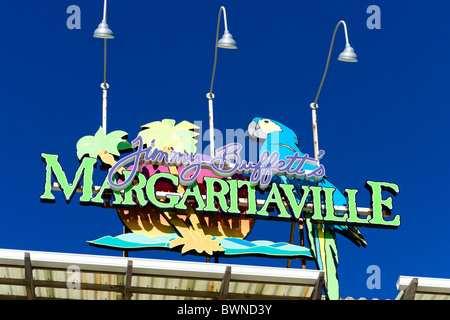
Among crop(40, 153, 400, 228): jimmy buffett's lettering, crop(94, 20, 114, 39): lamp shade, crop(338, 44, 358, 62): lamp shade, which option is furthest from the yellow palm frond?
crop(338, 44, 358, 62): lamp shade

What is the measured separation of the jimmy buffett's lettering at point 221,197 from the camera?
2614 cm

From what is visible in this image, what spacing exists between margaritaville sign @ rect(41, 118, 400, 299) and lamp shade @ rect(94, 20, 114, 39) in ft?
8.20

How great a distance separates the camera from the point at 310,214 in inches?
1059

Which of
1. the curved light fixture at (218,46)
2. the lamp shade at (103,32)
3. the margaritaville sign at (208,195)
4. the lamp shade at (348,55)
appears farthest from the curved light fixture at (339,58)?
the lamp shade at (103,32)

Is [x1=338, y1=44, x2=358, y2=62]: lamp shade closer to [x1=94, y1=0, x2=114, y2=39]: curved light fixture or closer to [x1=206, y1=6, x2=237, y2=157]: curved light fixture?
[x1=206, y1=6, x2=237, y2=157]: curved light fixture

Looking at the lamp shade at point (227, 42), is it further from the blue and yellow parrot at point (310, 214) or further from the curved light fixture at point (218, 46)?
the blue and yellow parrot at point (310, 214)

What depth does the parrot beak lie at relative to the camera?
→ 29.2 meters

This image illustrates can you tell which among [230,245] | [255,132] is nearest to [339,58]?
[255,132]

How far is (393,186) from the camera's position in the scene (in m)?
27.8

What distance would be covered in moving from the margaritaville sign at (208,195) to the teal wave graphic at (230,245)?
25 millimetres

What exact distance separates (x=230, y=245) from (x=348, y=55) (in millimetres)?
6539

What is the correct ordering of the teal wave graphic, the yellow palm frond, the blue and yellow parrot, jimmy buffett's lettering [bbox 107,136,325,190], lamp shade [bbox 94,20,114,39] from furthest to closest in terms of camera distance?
the yellow palm frond < lamp shade [bbox 94,20,114,39] < jimmy buffett's lettering [bbox 107,136,325,190] < the blue and yellow parrot < the teal wave graphic
